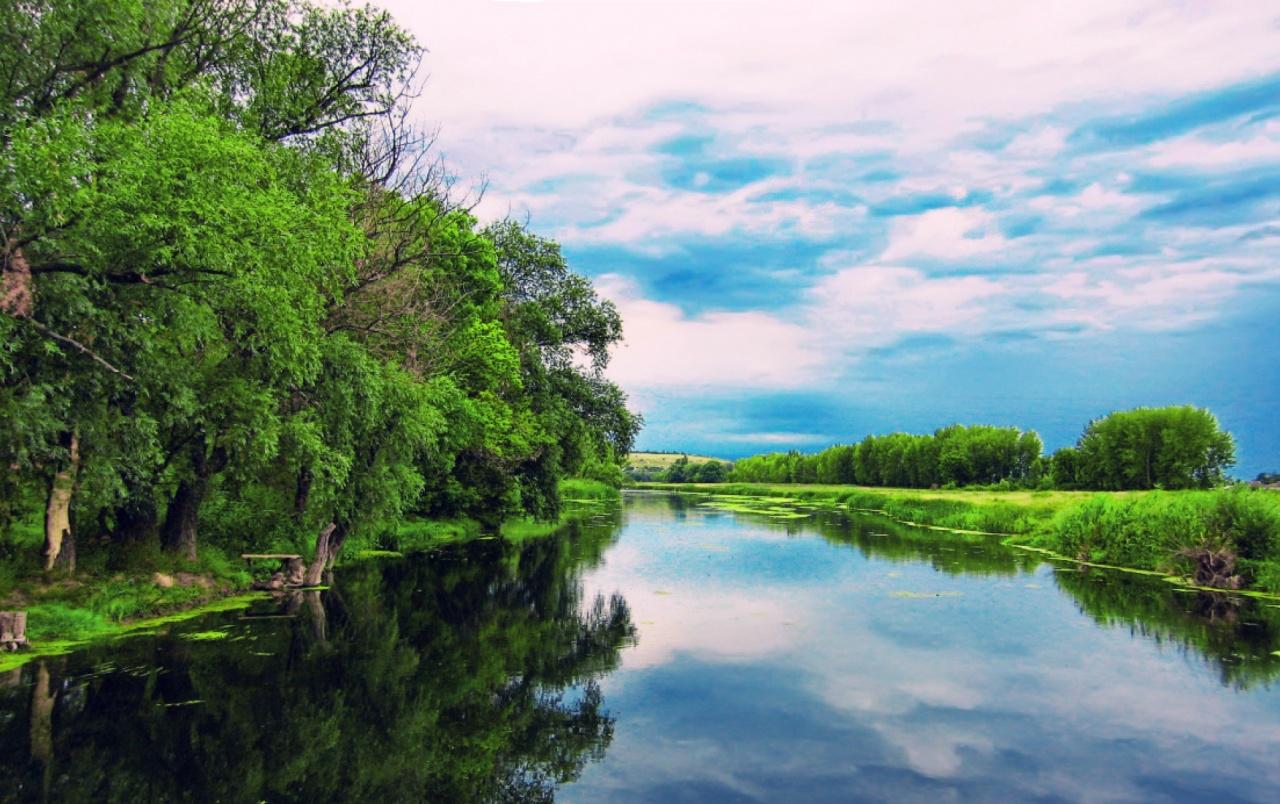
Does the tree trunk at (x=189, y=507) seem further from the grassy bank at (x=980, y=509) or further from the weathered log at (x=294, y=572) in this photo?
the grassy bank at (x=980, y=509)

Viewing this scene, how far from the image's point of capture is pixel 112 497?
51.9ft

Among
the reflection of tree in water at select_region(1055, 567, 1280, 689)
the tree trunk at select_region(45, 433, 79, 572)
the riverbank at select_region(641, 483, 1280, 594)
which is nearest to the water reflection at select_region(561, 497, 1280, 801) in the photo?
the reflection of tree in water at select_region(1055, 567, 1280, 689)

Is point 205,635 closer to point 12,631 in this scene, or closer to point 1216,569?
point 12,631

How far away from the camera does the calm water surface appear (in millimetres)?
9539

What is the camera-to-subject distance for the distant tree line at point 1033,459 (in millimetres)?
73125

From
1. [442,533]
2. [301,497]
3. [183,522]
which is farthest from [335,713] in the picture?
[442,533]

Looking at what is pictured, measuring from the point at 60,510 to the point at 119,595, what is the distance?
2364 millimetres

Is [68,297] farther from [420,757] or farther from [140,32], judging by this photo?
[420,757]

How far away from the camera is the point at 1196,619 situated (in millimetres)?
20016

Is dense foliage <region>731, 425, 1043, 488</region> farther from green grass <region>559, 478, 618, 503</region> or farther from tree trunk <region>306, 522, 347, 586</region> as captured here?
tree trunk <region>306, 522, 347, 586</region>

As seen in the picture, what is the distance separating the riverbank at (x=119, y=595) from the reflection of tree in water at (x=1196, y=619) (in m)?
22.5

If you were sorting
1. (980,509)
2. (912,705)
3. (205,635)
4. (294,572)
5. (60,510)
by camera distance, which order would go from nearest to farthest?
(912,705) → (205,635) → (60,510) → (294,572) → (980,509)

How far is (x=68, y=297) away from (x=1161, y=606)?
2821 cm

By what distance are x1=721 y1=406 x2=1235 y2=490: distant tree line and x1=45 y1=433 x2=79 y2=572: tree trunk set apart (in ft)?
274
